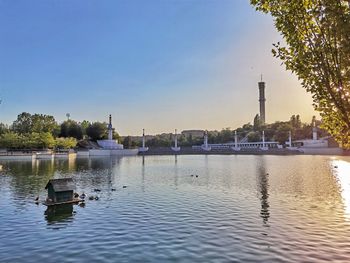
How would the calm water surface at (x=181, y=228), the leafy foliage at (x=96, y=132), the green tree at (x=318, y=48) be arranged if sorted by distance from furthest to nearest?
the leafy foliage at (x=96, y=132), the calm water surface at (x=181, y=228), the green tree at (x=318, y=48)

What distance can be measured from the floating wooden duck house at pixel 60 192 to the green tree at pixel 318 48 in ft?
56.8

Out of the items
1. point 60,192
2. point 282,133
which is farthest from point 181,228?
point 282,133

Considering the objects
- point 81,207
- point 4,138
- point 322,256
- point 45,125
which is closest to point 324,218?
point 322,256

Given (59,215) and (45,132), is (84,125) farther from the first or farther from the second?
(59,215)

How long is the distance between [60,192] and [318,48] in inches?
724

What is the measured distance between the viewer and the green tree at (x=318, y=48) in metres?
8.89

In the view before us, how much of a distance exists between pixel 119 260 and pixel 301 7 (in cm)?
1027

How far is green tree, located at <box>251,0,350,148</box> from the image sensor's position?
889 centimetres

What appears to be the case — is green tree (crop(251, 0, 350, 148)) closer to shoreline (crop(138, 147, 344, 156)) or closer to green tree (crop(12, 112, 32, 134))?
shoreline (crop(138, 147, 344, 156))

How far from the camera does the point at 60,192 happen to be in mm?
21562

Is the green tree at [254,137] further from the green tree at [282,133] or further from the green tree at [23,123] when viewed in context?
the green tree at [23,123]

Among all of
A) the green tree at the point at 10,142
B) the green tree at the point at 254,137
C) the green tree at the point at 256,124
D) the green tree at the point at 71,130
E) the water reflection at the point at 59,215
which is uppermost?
the green tree at the point at 256,124

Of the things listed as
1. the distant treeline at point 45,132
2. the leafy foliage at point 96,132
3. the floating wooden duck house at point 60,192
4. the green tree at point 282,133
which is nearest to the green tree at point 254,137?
the green tree at point 282,133

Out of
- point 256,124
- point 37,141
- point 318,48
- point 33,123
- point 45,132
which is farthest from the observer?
point 256,124
